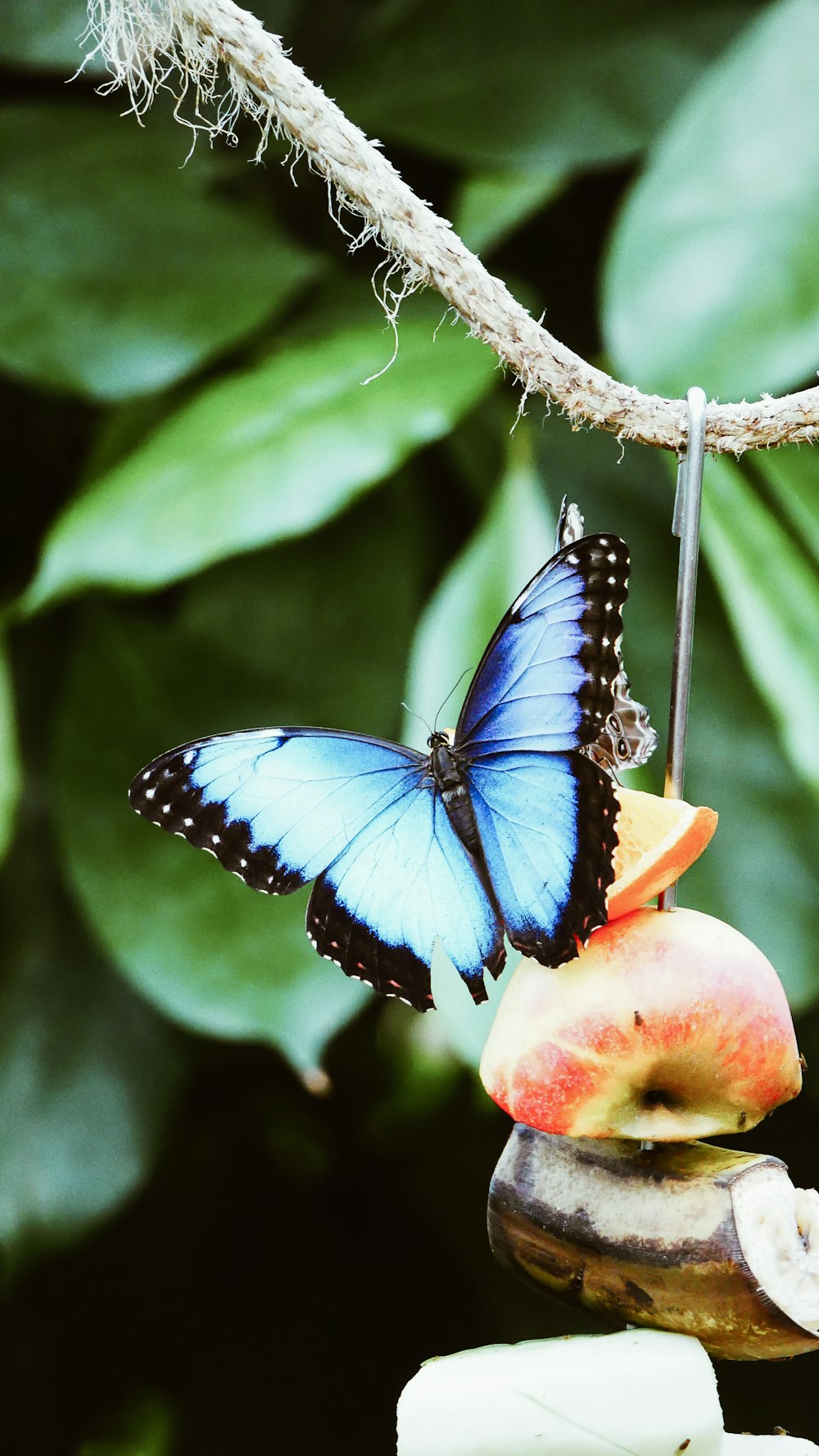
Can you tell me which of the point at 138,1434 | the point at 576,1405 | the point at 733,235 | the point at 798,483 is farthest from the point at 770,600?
the point at 138,1434

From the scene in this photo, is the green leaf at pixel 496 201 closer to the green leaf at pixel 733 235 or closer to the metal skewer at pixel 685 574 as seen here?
the green leaf at pixel 733 235

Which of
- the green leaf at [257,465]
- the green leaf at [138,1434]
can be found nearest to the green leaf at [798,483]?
the green leaf at [257,465]

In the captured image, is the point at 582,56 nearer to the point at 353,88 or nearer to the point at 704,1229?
the point at 353,88

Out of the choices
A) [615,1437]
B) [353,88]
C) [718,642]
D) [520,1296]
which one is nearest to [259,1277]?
[520,1296]

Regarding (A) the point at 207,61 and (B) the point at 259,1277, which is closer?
(A) the point at 207,61

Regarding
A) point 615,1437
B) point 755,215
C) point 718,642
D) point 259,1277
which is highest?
point 755,215

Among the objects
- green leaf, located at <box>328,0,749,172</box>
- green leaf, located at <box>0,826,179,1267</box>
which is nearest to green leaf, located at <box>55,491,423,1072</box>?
green leaf, located at <box>0,826,179,1267</box>
